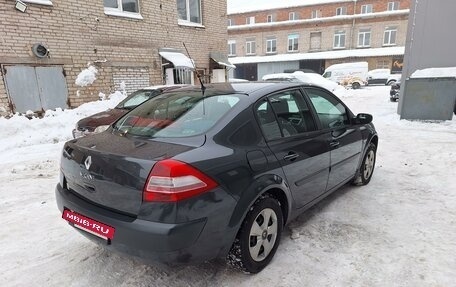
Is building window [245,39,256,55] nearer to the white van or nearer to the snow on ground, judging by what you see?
the white van

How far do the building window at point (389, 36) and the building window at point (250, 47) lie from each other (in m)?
14.8

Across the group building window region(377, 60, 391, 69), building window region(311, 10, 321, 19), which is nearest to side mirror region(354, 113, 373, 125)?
building window region(377, 60, 391, 69)

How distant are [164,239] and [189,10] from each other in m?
12.2

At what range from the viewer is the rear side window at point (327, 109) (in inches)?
131

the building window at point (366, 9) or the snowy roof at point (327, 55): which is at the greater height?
the building window at point (366, 9)

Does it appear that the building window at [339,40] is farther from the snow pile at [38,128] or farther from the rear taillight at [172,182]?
the rear taillight at [172,182]

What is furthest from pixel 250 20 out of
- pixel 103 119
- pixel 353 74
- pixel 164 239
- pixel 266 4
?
pixel 164 239

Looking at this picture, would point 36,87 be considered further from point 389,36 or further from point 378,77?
point 389,36

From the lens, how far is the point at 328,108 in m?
3.64

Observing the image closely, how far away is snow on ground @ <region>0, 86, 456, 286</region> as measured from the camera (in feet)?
8.02

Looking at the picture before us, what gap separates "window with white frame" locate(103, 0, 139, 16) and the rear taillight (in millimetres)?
9132

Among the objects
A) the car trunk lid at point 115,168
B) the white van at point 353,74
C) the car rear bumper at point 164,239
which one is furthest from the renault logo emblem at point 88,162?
the white van at point 353,74

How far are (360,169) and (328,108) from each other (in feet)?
3.51

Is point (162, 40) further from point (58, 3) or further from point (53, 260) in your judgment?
point (53, 260)
